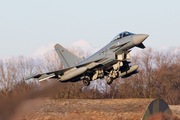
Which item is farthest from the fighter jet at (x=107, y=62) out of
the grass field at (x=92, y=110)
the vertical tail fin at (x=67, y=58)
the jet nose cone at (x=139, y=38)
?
the grass field at (x=92, y=110)

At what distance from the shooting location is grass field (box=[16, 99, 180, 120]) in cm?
4284

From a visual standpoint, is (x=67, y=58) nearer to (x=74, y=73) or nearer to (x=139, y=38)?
(x=74, y=73)

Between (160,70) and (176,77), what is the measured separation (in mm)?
3962

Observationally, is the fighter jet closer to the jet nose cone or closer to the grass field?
the jet nose cone

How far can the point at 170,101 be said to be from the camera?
51781 mm

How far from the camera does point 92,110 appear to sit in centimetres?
4747

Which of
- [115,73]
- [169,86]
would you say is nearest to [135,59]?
[169,86]

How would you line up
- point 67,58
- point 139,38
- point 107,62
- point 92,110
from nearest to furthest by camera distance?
point 139,38, point 107,62, point 67,58, point 92,110

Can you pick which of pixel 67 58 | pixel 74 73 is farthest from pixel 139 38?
pixel 67 58

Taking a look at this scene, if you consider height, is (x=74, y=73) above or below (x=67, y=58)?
below

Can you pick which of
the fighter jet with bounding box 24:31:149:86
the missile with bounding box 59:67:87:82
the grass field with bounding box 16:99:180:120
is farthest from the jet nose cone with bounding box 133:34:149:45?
the grass field with bounding box 16:99:180:120

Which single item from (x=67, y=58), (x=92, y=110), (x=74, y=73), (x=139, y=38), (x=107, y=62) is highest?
(x=139, y=38)

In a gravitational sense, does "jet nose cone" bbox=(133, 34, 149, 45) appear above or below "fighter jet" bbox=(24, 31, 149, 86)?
above

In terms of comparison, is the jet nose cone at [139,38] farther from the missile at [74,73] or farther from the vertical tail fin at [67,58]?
the vertical tail fin at [67,58]
